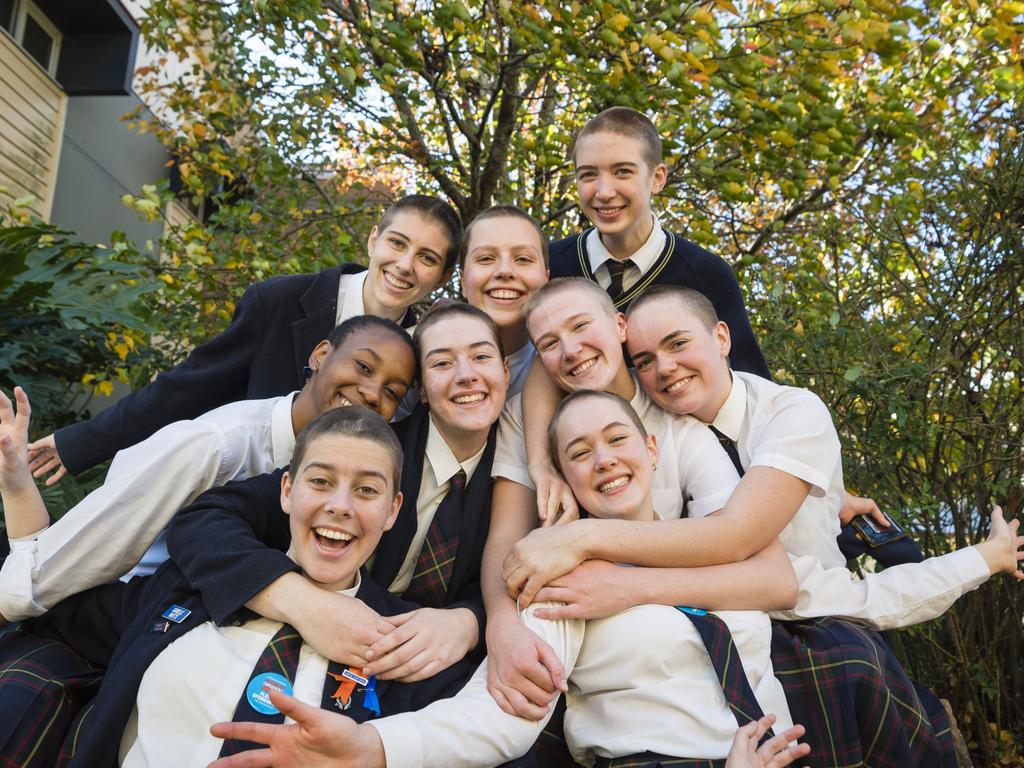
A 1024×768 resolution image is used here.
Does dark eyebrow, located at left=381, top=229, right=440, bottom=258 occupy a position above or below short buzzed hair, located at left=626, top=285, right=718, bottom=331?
above

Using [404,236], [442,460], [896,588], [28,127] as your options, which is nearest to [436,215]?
[404,236]

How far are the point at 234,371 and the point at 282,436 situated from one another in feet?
2.10

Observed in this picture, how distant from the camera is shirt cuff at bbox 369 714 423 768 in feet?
5.90

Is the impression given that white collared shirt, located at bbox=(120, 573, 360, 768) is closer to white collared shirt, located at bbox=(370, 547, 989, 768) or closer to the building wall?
white collared shirt, located at bbox=(370, 547, 989, 768)

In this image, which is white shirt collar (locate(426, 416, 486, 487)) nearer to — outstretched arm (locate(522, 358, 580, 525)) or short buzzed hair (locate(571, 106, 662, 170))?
outstretched arm (locate(522, 358, 580, 525))

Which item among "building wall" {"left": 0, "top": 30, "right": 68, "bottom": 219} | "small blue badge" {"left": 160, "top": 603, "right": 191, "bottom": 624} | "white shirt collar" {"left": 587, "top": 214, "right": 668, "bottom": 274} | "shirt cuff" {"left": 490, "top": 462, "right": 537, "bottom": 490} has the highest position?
"building wall" {"left": 0, "top": 30, "right": 68, "bottom": 219}

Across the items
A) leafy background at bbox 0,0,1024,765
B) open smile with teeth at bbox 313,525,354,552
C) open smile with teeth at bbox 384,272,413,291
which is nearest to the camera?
open smile with teeth at bbox 313,525,354,552

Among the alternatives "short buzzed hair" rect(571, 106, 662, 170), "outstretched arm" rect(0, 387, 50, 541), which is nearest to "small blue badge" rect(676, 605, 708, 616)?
"outstretched arm" rect(0, 387, 50, 541)

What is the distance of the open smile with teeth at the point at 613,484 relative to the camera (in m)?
2.41

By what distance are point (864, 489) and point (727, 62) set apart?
2281mm

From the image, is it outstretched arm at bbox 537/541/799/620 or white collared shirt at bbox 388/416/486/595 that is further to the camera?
white collared shirt at bbox 388/416/486/595

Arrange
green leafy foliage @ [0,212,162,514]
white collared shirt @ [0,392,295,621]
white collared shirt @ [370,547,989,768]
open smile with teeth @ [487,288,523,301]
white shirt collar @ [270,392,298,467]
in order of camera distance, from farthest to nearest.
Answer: green leafy foliage @ [0,212,162,514] < open smile with teeth @ [487,288,523,301] < white shirt collar @ [270,392,298,467] < white collared shirt @ [0,392,295,621] < white collared shirt @ [370,547,989,768]

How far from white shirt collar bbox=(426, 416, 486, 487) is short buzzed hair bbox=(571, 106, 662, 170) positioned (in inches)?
60.0

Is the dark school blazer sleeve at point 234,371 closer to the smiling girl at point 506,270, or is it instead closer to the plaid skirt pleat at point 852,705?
the smiling girl at point 506,270
